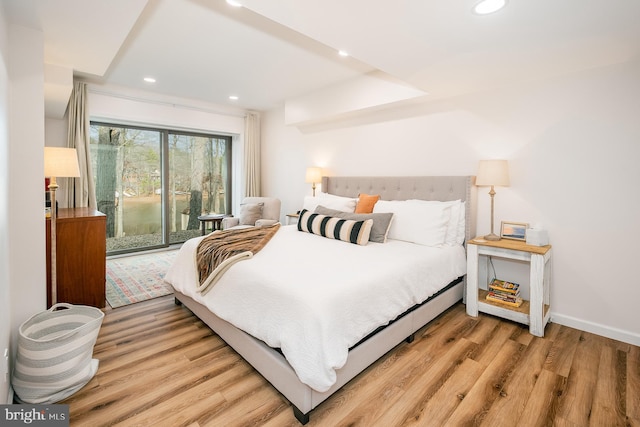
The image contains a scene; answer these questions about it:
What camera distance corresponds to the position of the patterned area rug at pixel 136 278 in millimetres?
3314

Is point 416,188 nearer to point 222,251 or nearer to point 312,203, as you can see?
point 312,203

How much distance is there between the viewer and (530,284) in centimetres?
261

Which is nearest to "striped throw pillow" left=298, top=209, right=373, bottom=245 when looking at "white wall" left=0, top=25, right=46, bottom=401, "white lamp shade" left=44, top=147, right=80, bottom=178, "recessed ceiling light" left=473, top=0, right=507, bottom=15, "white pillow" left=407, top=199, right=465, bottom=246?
"white pillow" left=407, top=199, right=465, bottom=246

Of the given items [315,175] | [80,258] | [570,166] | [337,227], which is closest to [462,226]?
[570,166]

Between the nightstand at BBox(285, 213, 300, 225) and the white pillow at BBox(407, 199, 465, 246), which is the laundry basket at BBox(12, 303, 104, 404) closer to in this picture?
the white pillow at BBox(407, 199, 465, 246)

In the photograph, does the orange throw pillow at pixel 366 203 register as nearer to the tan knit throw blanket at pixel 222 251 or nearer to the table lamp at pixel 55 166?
the tan knit throw blanket at pixel 222 251

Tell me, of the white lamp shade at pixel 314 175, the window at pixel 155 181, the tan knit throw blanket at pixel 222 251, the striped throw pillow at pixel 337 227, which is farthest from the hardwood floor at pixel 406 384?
the window at pixel 155 181

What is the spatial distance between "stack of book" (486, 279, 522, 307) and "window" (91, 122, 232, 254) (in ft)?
15.8

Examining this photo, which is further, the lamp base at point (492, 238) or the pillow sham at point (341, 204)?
the pillow sham at point (341, 204)

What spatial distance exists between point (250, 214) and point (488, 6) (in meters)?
3.91

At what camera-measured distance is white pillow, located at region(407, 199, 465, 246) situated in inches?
122

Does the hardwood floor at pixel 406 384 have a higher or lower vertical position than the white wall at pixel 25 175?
lower

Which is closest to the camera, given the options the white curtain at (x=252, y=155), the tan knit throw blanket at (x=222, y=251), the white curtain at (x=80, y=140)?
the tan knit throw blanket at (x=222, y=251)

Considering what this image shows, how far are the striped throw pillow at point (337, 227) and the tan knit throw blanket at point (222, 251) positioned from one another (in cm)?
54
